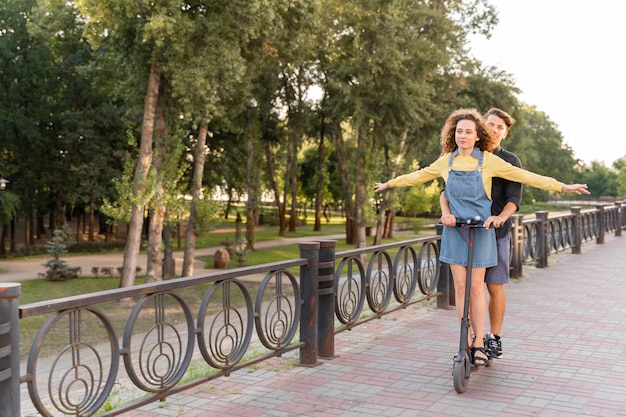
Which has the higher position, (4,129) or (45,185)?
(4,129)

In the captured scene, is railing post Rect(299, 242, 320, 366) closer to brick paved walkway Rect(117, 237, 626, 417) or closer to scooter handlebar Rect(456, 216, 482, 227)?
brick paved walkway Rect(117, 237, 626, 417)

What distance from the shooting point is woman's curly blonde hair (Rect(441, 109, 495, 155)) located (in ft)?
18.9

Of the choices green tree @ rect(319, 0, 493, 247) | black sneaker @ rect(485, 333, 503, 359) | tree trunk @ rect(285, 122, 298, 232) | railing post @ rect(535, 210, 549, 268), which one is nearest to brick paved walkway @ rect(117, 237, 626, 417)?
black sneaker @ rect(485, 333, 503, 359)

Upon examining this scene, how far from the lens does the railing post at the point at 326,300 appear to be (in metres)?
6.66

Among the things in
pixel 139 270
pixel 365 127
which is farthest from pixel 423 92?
pixel 139 270

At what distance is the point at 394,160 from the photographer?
34000mm

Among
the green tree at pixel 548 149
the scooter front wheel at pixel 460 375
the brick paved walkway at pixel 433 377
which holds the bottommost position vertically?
the brick paved walkway at pixel 433 377

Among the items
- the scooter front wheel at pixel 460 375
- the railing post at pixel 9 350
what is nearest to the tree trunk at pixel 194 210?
the scooter front wheel at pixel 460 375

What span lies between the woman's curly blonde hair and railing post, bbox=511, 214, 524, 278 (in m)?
6.87

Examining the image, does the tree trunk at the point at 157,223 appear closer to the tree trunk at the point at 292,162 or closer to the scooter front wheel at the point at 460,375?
the tree trunk at the point at 292,162

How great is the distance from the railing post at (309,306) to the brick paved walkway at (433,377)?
0.15 meters

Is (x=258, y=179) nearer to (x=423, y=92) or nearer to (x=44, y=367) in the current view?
(x=423, y=92)

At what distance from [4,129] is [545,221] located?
102 feet

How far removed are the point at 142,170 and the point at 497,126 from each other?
58.3 feet
